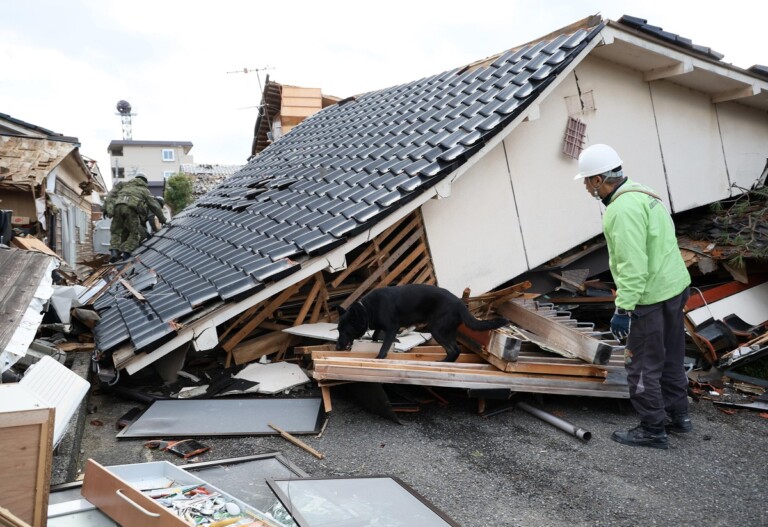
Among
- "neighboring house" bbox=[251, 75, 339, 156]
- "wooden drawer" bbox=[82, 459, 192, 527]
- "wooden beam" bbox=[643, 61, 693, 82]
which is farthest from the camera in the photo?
"neighboring house" bbox=[251, 75, 339, 156]

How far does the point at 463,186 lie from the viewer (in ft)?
21.7

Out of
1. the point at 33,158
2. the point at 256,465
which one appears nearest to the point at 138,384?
the point at 256,465

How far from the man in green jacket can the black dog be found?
1.41m

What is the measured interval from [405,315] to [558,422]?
5.56ft

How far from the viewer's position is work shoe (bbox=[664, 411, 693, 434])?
Result: 4.73m

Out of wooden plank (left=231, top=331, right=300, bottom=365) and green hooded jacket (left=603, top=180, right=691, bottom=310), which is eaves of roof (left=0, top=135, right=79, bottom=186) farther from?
green hooded jacket (left=603, top=180, right=691, bottom=310)

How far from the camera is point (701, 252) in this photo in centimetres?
761

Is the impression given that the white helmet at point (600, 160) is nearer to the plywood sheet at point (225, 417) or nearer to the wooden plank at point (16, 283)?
the plywood sheet at point (225, 417)

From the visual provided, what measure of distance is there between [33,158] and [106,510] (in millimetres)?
10545

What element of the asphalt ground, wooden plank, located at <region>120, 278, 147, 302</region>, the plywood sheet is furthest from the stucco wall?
the asphalt ground

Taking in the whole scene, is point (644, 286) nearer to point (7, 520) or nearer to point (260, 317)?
point (260, 317)

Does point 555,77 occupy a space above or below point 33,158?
below

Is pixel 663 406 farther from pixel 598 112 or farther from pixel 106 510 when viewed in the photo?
pixel 598 112

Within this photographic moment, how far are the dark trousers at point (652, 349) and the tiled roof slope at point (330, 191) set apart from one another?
2452mm
